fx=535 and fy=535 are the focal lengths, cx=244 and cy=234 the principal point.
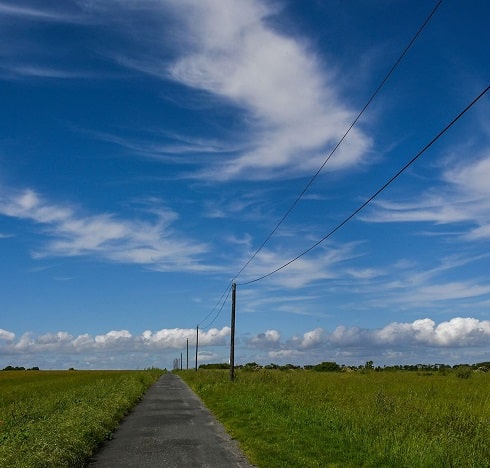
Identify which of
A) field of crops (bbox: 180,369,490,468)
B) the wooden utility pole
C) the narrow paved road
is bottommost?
the narrow paved road

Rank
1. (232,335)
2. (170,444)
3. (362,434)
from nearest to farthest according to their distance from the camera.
A: 1. (170,444)
2. (362,434)
3. (232,335)

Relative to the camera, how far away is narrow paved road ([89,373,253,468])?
11.9 meters

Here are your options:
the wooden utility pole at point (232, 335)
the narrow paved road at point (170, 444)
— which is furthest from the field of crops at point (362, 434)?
the wooden utility pole at point (232, 335)

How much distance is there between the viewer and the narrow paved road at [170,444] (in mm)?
11898

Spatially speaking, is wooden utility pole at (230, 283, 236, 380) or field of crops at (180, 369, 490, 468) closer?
field of crops at (180, 369, 490, 468)

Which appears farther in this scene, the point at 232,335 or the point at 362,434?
the point at 232,335

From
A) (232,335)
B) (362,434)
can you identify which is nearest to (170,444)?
(362,434)

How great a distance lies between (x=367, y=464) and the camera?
1154 cm

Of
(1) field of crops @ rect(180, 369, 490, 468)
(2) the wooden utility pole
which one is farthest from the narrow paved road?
(2) the wooden utility pole

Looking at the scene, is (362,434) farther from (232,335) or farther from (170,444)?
(232,335)

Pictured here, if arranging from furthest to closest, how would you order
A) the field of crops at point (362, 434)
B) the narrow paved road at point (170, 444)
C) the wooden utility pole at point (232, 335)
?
the wooden utility pole at point (232, 335), the narrow paved road at point (170, 444), the field of crops at point (362, 434)

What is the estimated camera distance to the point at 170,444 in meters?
14.3

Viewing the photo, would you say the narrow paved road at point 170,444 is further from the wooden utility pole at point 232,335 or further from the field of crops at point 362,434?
the wooden utility pole at point 232,335

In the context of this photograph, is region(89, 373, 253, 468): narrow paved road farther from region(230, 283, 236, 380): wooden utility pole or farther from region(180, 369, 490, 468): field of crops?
region(230, 283, 236, 380): wooden utility pole
